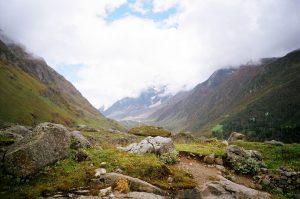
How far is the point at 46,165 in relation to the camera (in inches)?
721

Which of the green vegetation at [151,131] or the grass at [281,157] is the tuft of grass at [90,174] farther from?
the green vegetation at [151,131]

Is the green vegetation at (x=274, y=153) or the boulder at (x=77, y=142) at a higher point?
the boulder at (x=77, y=142)

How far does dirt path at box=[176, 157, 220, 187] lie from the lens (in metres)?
20.4

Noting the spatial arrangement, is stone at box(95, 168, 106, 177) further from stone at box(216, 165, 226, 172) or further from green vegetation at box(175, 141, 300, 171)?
green vegetation at box(175, 141, 300, 171)

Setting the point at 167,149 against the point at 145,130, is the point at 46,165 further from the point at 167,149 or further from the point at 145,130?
the point at 145,130

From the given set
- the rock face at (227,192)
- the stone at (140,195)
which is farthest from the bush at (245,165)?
the stone at (140,195)

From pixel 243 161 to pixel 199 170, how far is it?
453 centimetres

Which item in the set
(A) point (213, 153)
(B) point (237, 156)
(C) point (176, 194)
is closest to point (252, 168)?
(B) point (237, 156)

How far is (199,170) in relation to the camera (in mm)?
22828

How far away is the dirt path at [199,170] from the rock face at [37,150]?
369 inches

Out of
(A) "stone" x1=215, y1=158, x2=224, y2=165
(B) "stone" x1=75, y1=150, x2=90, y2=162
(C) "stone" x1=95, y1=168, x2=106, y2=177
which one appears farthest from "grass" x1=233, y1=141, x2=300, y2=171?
(B) "stone" x1=75, y1=150, x2=90, y2=162

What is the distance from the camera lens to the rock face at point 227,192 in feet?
59.0

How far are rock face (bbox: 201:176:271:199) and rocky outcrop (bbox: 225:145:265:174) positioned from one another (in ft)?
14.7

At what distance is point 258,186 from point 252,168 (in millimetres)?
2855
